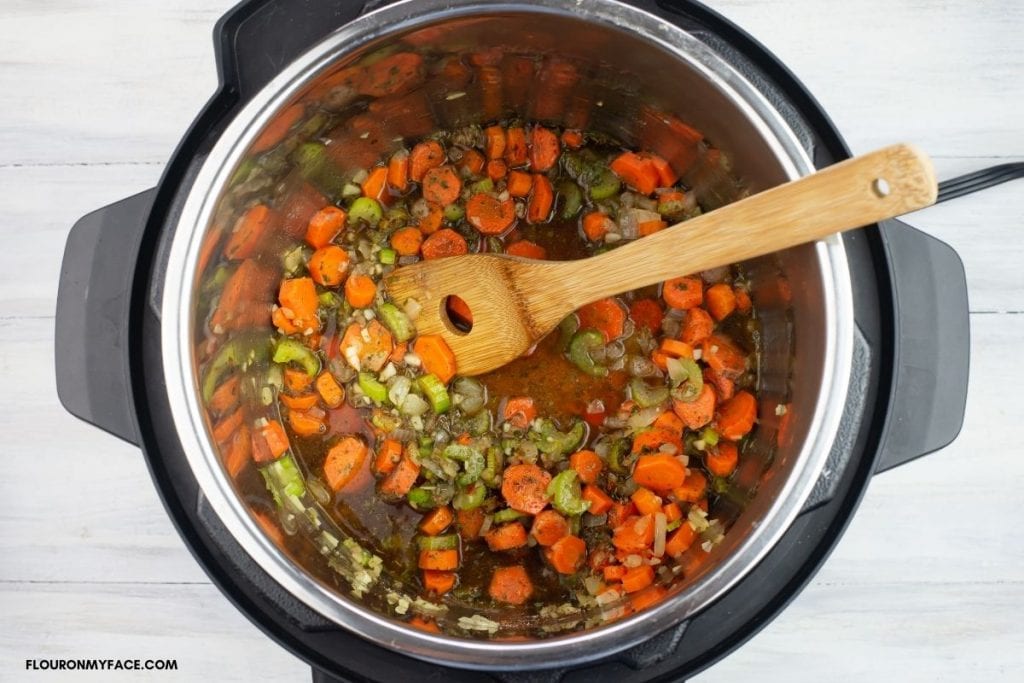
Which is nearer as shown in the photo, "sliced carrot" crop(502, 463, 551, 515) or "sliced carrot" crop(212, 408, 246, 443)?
"sliced carrot" crop(212, 408, 246, 443)

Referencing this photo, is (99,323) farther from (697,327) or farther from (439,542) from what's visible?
(697,327)

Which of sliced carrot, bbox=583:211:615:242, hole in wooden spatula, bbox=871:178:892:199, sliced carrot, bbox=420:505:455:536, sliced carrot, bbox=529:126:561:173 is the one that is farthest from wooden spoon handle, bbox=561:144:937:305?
sliced carrot, bbox=420:505:455:536

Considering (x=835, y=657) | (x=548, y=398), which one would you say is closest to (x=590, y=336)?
(x=548, y=398)

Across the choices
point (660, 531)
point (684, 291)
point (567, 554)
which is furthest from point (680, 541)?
point (684, 291)

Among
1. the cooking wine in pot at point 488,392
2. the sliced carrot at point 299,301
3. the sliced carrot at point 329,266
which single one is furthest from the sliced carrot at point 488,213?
the sliced carrot at point 299,301

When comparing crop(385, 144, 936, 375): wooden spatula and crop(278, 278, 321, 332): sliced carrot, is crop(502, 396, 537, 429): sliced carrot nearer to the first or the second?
crop(385, 144, 936, 375): wooden spatula

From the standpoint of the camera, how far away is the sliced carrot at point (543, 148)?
6.59 ft

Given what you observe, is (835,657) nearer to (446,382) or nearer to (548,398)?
(548,398)

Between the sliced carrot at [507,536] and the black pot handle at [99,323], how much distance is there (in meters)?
0.84

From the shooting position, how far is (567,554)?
191 centimetres

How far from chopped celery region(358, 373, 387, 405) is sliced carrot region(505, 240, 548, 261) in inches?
18.1

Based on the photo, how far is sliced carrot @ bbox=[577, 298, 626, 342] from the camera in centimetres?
198

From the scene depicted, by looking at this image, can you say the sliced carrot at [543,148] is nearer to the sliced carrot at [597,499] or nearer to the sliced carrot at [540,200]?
the sliced carrot at [540,200]

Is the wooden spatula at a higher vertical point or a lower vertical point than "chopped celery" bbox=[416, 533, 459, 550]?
higher
